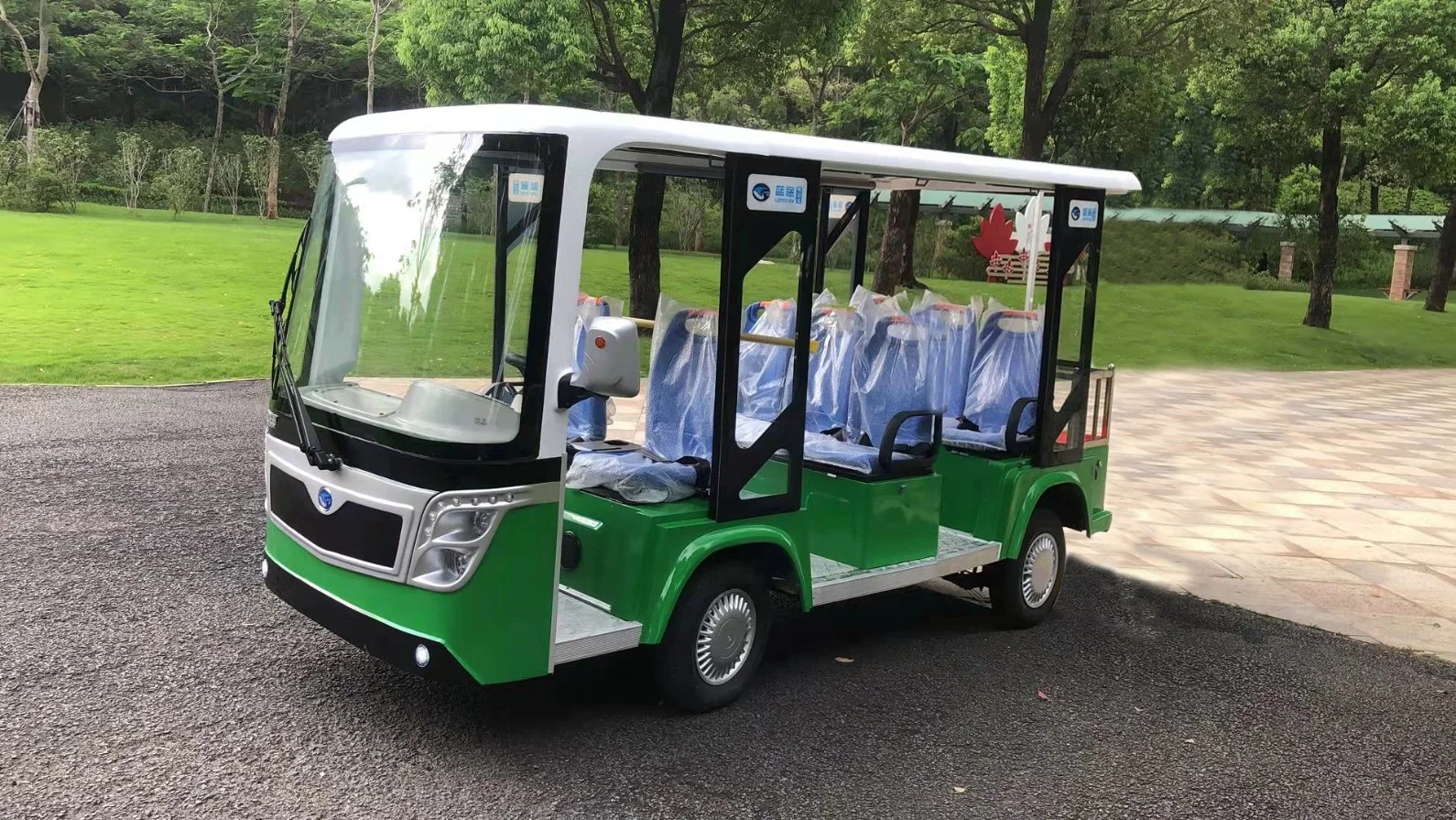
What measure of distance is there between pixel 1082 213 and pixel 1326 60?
61.4 ft

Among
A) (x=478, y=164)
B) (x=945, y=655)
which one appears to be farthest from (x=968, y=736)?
(x=478, y=164)

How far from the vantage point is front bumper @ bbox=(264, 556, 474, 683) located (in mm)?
3695

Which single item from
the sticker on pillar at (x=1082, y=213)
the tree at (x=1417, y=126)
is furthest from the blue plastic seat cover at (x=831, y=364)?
the tree at (x=1417, y=126)

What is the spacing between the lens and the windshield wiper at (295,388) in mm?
3943

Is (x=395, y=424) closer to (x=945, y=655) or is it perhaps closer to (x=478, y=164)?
(x=478, y=164)

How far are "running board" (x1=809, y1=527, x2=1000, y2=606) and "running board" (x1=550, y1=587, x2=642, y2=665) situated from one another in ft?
3.14

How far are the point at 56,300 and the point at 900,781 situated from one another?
16174 millimetres

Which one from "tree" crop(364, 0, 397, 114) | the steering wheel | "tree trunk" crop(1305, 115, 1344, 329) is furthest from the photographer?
"tree" crop(364, 0, 397, 114)

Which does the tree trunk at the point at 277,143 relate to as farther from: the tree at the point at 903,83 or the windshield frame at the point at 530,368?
the windshield frame at the point at 530,368

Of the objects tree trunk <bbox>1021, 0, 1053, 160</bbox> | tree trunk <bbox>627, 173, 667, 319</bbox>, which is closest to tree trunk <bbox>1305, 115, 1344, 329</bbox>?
tree trunk <bbox>1021, 0, 1053, 160</bbox>

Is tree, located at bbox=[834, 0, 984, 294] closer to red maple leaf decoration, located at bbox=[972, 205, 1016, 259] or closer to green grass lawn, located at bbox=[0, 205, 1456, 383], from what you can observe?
red maple leaf decoration, located at bbox=[972, 205, 1016, 259]

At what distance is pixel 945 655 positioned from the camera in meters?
5.45

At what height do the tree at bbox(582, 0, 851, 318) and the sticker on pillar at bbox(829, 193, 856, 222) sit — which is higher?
the tree at bbox(582, 0, 851, 318)

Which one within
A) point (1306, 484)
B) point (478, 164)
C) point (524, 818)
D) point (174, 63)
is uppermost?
point (174, 63)
